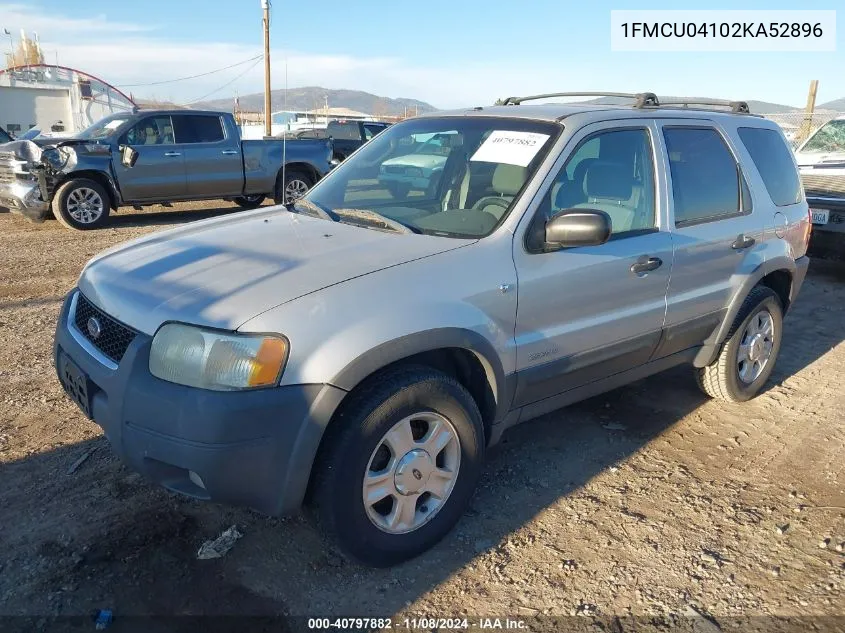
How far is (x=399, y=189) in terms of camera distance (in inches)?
144

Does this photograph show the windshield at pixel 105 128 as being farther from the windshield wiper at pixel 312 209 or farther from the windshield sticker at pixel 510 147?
the windshield sticker at pixel 510 147

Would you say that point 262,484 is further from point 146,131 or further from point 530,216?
point 146,131

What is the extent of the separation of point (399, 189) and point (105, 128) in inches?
349

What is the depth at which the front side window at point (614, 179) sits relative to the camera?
328cm

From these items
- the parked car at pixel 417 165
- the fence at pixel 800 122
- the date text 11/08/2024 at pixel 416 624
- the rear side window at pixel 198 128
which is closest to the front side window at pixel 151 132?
the rear side window at pixel 198 128

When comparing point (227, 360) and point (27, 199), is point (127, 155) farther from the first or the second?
point (227, 360)

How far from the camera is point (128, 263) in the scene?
300 cm

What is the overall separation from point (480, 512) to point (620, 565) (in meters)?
0.67

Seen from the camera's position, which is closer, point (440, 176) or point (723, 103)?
point (440, 176)

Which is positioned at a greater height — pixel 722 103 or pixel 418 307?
pixel 722 103

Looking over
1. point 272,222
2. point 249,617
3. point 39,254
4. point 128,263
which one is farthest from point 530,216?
point 39,254

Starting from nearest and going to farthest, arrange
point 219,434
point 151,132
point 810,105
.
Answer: point 219,434 → point 151,132 → point 810,105

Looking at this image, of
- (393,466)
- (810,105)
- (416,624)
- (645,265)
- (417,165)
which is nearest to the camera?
(416,624)

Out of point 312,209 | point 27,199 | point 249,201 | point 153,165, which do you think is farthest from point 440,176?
point 249,201
